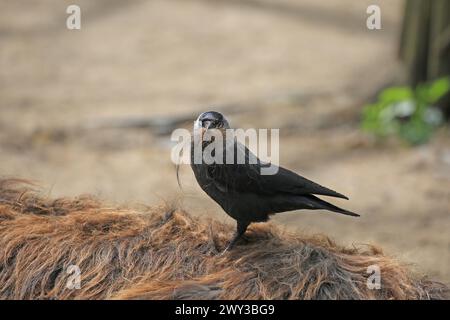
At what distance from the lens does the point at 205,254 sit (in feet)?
12.0

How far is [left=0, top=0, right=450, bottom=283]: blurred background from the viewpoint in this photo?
9.45m

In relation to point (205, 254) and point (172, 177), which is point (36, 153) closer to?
point (172, 177)

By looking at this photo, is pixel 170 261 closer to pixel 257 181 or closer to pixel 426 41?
pixel 257 181

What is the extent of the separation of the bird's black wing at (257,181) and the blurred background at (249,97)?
3208 millimetres

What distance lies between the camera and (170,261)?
3.57m

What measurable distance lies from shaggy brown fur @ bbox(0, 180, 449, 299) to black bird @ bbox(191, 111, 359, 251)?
0.50ft

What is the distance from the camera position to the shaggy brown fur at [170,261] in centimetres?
333

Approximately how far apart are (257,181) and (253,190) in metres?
0.06

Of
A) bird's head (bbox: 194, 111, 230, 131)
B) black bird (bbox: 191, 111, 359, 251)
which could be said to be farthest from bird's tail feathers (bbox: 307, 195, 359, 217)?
bird's head (bbox: 194, 111, 230, 131)

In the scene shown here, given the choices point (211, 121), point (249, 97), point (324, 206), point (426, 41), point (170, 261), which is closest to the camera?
point (211, 121)

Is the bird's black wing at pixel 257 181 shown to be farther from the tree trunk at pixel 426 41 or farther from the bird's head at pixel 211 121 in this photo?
the tree trunk at pixel 426 41

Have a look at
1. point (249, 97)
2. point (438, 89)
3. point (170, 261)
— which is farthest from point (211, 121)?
point (249, 97)

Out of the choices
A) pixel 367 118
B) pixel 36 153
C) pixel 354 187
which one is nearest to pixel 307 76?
pixel 367 118

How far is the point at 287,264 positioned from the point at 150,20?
13269 mm
